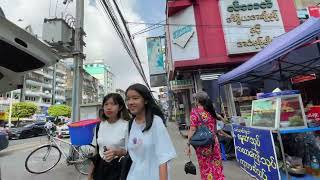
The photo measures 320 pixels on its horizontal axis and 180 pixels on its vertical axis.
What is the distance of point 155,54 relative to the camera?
26516 mm

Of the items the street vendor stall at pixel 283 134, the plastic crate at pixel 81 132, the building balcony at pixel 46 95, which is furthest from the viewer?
the building balcony at pixel 46 95

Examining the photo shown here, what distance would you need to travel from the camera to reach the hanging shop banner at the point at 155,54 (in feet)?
84.6

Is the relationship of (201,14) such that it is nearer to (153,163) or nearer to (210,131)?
(210,131)

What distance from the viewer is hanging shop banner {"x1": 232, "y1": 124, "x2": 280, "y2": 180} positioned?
404 cm

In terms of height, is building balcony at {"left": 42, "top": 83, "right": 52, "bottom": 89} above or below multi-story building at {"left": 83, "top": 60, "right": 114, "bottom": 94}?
below

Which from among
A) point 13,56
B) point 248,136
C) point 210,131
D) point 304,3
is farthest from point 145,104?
point 304,3

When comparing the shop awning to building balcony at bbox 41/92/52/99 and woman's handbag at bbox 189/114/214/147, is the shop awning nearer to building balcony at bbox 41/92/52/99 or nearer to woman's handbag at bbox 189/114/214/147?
woman's handbag at bbox 189/114/214/147

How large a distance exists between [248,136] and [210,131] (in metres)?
1.47

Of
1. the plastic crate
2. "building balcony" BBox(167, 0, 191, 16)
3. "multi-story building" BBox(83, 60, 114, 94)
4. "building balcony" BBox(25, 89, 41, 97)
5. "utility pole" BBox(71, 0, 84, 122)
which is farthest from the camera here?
"multi-story building" BBox(83, 60, 114, 94)

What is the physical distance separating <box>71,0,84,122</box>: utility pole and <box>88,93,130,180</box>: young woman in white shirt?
496 centimetres

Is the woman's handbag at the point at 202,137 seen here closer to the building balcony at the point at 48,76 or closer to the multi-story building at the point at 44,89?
the multi-story building at the point at 44,89

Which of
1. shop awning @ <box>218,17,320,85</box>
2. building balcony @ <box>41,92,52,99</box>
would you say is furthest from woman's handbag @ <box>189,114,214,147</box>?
building balcony @ <box>41,92,52,99</box>

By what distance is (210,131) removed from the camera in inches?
153

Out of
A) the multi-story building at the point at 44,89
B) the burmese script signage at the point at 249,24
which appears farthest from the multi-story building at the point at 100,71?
the burmese script signage at the point at 249,24
